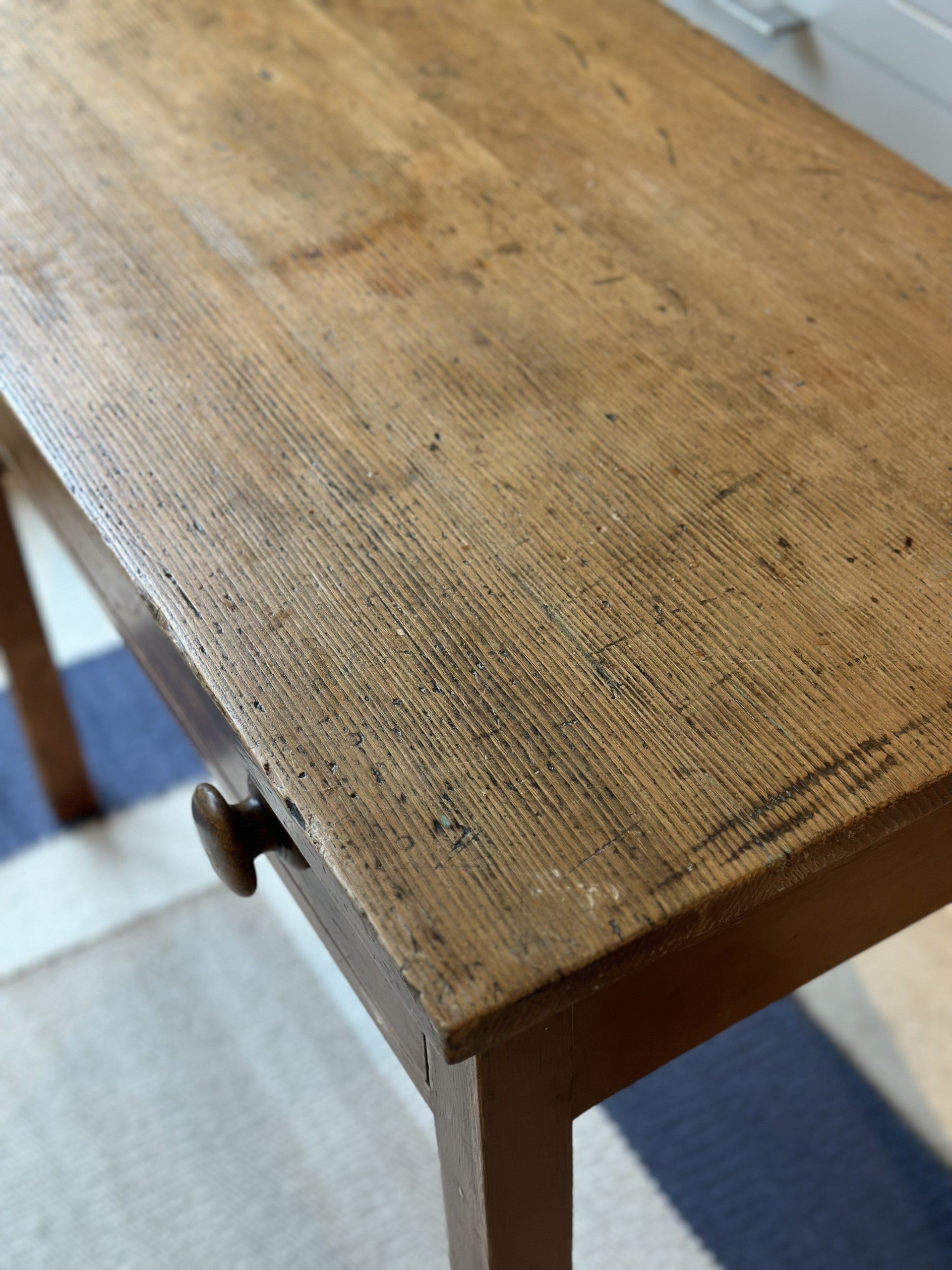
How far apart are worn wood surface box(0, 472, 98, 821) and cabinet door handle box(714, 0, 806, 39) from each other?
64 cm

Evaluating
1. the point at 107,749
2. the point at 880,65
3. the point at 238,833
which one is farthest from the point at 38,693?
the point at 880,65

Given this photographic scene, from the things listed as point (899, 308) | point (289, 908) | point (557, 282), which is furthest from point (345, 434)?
point (289, 908)

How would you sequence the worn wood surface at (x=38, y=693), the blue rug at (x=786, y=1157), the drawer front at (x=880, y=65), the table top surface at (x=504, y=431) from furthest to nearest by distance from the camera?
the worn wood surface at (x=38, y=693) < the blue rug at (x=786, y=1157) < the drawer front at (x=880, y=65) < the table top surface at (x=504, y=431)

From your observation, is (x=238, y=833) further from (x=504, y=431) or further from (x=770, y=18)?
(x=770, y=18)

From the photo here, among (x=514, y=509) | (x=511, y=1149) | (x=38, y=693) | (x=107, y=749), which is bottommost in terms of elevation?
(x=107, y=749)

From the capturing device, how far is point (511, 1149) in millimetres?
420

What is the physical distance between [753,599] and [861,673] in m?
0.05

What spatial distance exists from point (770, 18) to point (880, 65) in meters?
0.08

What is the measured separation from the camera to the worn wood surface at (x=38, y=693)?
1.00 metres

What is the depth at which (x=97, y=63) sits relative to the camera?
2.33ft

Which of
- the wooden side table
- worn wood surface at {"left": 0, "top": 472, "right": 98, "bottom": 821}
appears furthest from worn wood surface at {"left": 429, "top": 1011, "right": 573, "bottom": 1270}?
worn wood surface at {"left": 0, "top": 472, "right": 98, "bottom": 821}

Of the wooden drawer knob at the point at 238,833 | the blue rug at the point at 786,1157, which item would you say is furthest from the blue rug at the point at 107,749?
the wooden drawer knob at the point at 238,833

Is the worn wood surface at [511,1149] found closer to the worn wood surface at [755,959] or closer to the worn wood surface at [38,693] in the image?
the worn wood surface at [755,959]

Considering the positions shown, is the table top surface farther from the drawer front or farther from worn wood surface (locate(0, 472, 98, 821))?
worn wood surface (locate(0, 472, 98, 821))
